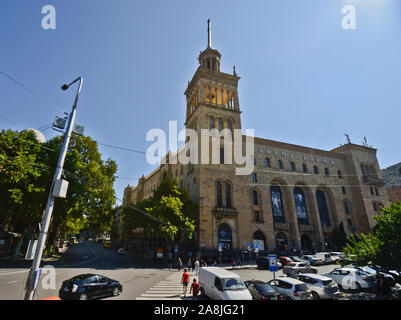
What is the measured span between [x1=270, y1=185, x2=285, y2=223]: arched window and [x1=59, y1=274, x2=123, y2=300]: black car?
109 ft

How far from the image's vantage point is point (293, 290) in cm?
1117

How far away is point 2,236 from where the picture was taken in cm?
2975

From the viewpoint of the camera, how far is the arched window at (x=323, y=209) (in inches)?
1699

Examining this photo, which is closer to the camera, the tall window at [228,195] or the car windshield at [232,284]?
the car windshield at [232,284]

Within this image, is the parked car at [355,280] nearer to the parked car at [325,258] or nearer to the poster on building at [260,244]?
the parked car at [325,258]

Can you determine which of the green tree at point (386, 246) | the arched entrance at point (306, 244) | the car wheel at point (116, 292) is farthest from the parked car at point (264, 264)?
the car wheel at point (116, 292)

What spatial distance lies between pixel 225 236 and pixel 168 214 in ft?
33.4

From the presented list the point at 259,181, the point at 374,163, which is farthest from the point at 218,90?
the point at 374,163

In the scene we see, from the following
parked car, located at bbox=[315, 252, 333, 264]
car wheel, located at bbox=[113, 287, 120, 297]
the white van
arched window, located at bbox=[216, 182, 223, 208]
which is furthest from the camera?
arched window, located at bbox=[216, 182, 223, 208]

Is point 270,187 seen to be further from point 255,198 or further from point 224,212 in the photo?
point 224,212

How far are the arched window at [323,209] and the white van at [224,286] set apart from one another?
3973 centimetres

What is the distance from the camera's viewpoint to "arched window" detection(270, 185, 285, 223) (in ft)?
129

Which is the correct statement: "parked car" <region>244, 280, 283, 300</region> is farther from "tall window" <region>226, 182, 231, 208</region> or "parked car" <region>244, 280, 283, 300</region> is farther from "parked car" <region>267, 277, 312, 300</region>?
"tall window" <region>226, 182, 231, 208</region>

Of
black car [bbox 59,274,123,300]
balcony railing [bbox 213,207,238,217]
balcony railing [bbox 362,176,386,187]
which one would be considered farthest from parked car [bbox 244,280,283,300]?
balcony railing [bbox 362,176,386,187]
